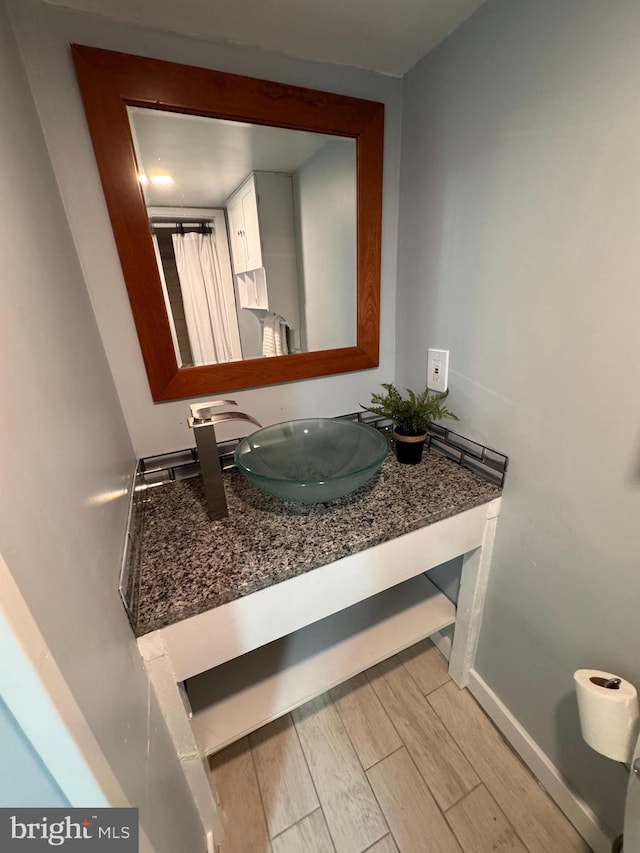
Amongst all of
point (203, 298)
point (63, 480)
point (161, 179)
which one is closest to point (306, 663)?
point (63, 480)

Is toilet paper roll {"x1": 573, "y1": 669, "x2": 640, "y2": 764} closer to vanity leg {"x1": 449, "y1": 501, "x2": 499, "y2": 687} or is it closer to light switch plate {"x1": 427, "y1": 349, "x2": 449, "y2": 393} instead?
vanity leg {"x1": 449, "y1": 501, "x2": 499, "y2": 687}

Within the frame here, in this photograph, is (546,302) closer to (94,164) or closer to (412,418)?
(412,418)

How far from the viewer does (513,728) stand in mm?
1015

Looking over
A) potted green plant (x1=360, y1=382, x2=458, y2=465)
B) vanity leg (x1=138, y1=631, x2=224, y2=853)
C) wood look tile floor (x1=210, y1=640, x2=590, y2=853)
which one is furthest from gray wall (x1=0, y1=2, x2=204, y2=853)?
potted green plant (x1=360, y1=382, x2=458, y2=465)

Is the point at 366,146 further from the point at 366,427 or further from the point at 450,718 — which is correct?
the point at 450,718

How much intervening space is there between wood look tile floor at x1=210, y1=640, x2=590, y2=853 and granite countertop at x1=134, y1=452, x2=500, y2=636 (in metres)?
0.77

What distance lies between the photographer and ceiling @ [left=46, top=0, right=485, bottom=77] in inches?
26.6

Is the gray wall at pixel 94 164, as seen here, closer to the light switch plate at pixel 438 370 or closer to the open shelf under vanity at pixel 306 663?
the light switch plate at pixel 438 370

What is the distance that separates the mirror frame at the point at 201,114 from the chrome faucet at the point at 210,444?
22 cm

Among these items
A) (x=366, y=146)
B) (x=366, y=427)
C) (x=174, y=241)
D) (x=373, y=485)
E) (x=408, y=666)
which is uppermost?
(x=366, y=146)

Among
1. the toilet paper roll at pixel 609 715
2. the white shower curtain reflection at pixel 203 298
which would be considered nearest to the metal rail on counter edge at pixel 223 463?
the white shower curtain reflection at pixel 203 298

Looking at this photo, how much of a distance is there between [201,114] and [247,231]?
0.82ft

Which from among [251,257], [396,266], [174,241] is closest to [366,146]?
[396,266]

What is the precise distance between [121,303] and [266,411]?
1.54 ft
